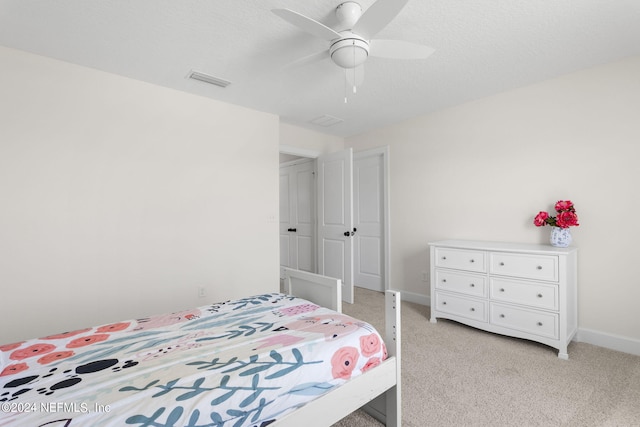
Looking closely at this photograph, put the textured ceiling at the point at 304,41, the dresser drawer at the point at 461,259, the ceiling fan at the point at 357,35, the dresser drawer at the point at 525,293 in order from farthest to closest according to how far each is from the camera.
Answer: the dresser drawer at the point at 461,259
the dresser drawer at the point at 525,293
the textured ceiling at the point at 304,41
the ceiling fan at the point at 357,35

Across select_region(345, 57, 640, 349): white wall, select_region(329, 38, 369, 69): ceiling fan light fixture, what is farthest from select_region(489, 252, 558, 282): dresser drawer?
select_region(329, 38, 369, 69): ceiling fan light fixture

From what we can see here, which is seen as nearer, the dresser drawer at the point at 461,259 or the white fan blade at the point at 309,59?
the white fan blade at the point at 309,59

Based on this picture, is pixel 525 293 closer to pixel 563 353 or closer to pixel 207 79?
pixel 563 353

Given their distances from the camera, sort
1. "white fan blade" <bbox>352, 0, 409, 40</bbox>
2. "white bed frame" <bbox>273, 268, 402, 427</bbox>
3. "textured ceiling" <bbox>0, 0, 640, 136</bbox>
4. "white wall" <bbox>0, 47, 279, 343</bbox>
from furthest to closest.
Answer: "white wall" <bbox>0, 47, 279, 343</bbox>, "textured ceiling" <bbox>0, 0, 640, 136</bbox>, "white fan blade" <bbox>352, 0, 409, 40</bbox>, "white bed frame" <bbox>273, 268, 402, 427</bbox>

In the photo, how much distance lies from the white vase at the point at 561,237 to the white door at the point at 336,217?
6.81 feet

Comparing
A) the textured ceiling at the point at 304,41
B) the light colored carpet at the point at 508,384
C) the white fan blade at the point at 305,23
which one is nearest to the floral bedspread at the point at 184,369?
the light colored carpet at the point at 508,384

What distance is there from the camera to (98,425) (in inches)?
33.6

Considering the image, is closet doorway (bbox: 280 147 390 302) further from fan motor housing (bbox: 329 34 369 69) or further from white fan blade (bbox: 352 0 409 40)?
white fan blade (bbox: 352 0 409 40)

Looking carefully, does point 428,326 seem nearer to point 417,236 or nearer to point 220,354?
point 417,236

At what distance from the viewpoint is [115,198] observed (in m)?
2.51

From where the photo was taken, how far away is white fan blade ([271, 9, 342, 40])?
139cm

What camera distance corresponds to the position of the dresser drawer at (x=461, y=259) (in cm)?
273

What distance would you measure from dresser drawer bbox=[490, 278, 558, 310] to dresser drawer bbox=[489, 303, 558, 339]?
6 centimetres

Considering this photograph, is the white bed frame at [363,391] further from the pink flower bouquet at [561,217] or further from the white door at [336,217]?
the pink flower bouquet at [561,217]
